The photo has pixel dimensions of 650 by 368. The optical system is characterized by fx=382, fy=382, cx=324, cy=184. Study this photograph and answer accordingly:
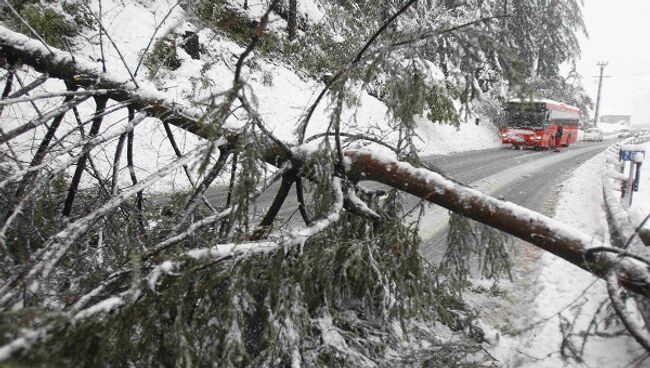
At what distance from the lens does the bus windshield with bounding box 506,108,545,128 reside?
21.1 metres

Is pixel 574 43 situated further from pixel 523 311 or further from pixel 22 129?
pixel 22 129

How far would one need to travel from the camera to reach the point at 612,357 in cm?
321

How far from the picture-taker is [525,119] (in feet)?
70.5

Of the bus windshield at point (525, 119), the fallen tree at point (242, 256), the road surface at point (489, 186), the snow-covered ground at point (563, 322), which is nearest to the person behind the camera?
the fallen tree at point (242, 256)

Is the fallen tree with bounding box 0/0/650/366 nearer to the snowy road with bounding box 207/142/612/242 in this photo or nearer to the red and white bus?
the snowy road with bounding box 207/142/612/242

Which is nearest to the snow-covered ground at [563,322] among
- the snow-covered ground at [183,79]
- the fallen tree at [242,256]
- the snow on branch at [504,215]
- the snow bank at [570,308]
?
the snow bank at [570,308]

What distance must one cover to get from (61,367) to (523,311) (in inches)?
161

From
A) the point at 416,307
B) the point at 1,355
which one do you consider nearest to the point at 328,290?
the point at 416,307

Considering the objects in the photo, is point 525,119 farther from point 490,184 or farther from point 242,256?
point 242,256

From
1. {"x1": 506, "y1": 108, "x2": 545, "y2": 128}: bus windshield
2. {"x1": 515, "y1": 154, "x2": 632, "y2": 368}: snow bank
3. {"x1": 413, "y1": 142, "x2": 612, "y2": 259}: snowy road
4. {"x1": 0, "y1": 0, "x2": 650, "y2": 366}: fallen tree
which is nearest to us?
{"x1": 0, "y1": 0, "x2": 650, "y2": 366}: fallen tree

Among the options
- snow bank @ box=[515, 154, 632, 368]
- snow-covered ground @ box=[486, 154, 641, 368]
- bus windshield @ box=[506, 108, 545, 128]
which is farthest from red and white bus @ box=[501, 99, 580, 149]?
snow-covered ground @ box=[486, 154, 641, 368]

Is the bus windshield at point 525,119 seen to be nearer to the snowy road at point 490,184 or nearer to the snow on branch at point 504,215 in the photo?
the snowy road at point 490,184

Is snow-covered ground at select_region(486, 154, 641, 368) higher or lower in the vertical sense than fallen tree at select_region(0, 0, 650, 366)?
lower

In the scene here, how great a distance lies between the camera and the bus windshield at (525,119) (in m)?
21.1
